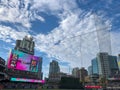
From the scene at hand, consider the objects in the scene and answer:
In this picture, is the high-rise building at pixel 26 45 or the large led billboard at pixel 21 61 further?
the high-rise building at pixel 26 45

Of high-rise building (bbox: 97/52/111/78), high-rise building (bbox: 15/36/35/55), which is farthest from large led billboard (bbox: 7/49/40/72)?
high-rise building (bbox: 97/52/111/78)

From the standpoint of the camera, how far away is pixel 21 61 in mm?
58219

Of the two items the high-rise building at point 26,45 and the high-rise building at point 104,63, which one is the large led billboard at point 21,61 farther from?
the high-rise building at point 104,63

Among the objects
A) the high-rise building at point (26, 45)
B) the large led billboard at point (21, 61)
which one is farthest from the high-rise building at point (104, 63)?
the large led billboard at point (21, 61)

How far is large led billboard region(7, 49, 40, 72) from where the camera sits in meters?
55.7

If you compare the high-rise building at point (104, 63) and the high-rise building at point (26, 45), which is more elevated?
the high-rise building at point (26, 45)

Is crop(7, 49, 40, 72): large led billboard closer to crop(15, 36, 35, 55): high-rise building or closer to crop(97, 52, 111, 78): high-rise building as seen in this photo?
crop(15, 36, 35, 55): high-rise building

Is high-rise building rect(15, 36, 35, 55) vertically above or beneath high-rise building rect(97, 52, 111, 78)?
above

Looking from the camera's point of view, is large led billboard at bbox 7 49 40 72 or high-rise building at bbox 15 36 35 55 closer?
large led billboard at bbox 7 49 40 72

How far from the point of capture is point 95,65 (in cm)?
17462

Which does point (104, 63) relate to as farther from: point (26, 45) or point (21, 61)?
point (21, 61)

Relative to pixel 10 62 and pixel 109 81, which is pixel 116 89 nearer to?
pixel 109 81

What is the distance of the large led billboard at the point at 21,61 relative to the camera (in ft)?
183

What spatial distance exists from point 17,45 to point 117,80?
286 ft
